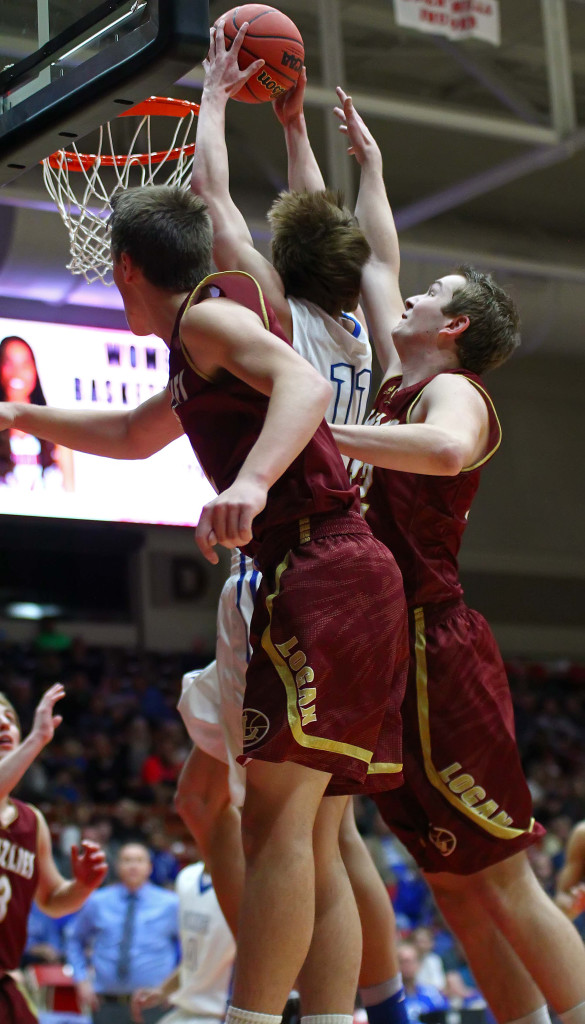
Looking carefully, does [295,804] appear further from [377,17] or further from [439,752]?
[377,17]

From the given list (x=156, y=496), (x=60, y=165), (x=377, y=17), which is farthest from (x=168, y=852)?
(x=60, y=165)

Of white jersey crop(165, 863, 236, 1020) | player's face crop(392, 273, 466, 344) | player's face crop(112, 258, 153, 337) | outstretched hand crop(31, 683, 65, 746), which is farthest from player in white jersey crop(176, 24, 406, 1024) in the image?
white jersey crop(165, 863, 236, 1020)

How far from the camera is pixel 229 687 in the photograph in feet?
11.7

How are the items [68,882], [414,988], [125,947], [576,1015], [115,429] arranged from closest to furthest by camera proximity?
[576,1015] < [115,429] < [68,882] < [125,947] < [414,988]

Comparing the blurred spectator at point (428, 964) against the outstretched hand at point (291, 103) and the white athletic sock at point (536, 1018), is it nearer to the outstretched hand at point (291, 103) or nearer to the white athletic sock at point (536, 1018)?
the white athletic sock at point (536, 1018)

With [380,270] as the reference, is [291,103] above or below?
above

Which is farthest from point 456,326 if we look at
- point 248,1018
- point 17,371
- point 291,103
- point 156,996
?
point 17,371

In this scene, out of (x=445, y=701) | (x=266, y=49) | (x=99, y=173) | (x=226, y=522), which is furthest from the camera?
(x=99, y=173)

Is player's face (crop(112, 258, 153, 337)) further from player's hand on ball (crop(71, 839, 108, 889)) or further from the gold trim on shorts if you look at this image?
player's hand on ball (crop(71, 839, 108, 889))

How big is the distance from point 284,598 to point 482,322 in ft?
4.26

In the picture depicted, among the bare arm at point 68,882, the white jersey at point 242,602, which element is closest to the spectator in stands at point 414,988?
the bare arm at point 68,882

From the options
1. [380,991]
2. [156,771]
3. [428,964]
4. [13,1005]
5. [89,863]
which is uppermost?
[380,991]

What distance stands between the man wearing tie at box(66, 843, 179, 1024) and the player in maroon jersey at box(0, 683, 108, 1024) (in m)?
4.16

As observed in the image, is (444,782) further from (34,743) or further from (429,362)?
(34,743)
